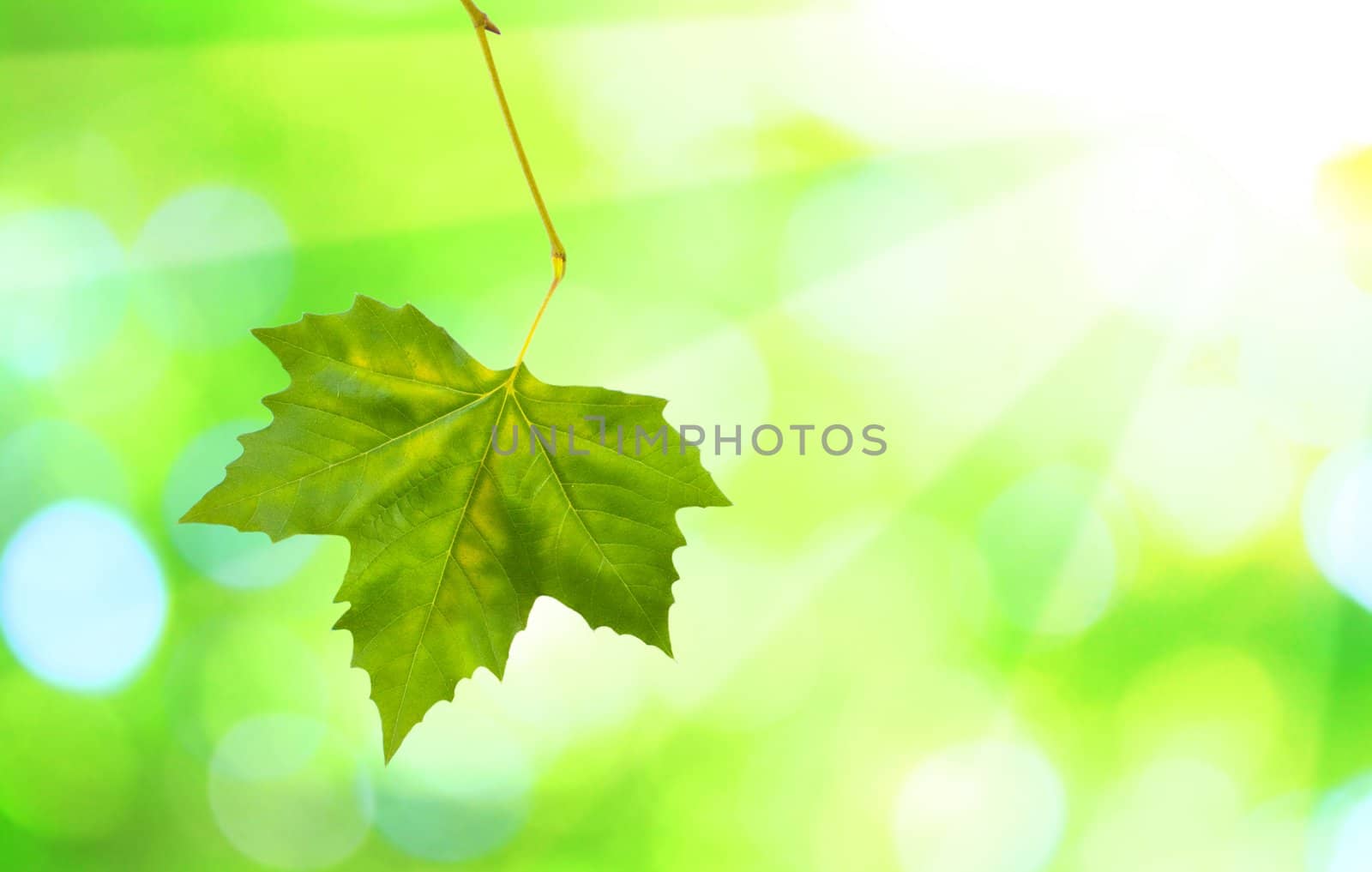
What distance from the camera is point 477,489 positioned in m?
0.57

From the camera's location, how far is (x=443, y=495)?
56cm

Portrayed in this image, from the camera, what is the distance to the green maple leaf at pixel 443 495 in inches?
20.8

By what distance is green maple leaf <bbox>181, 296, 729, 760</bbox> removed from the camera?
0.53 m

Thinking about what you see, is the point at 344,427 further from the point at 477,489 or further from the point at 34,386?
the point at 34,386

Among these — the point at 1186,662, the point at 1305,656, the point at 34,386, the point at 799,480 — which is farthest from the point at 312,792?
the point at 1305,656

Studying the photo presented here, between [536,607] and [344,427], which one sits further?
[536,607]

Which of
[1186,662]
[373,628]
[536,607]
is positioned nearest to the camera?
[373,628]

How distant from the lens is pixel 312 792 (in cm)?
158

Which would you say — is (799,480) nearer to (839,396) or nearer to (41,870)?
(839,396)

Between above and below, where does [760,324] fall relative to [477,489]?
above

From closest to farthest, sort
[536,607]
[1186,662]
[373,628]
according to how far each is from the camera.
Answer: [373,628] < [536,607] < [1186,662]

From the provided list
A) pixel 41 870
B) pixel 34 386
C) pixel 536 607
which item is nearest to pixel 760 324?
pixel 536 607

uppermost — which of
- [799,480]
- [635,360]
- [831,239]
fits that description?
[831,239]

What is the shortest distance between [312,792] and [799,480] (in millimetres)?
974
